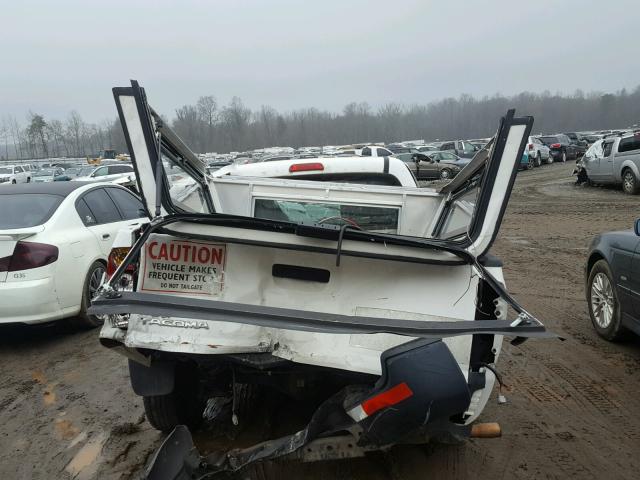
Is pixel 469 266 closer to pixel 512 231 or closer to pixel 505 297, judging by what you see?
pixel 505 297

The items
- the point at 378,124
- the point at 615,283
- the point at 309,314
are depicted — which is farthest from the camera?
the point at 378,124

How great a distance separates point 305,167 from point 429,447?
2.84 metres

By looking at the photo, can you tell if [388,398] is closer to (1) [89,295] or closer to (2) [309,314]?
(2) [309,314]

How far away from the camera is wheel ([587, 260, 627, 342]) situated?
4812 mm

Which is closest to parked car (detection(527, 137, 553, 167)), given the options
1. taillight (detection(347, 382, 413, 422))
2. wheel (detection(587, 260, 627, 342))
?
wheel (detection(587, 260, 627, 342))

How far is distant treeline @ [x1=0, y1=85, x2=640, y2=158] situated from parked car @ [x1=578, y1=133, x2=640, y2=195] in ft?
198

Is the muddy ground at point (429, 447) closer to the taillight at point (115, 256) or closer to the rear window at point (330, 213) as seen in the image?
the taillight at point (115, 256)

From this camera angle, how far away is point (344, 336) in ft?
→ 8.61

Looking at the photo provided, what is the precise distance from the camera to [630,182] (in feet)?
56.2

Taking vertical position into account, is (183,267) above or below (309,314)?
above

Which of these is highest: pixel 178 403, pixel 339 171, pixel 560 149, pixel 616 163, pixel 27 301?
pixel 339 171

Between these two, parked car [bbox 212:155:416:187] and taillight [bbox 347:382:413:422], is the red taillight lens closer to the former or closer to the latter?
parked car [bbox 212:155:416:187]

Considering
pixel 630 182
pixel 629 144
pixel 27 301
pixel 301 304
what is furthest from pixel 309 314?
pixel 629 144

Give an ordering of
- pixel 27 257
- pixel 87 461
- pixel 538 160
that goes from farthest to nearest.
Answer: pixel 538 160 → pixel 27 257 → pixel 87 461
